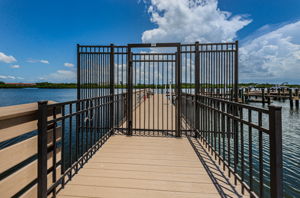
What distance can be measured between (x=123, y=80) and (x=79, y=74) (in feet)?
4.54

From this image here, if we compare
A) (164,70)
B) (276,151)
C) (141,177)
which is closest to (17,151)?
(141,177)

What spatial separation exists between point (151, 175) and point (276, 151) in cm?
147

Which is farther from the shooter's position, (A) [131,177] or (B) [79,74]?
(B) [79,74]

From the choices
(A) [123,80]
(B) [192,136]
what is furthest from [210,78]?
(A) [123,80]

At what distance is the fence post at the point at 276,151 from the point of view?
3.43 feet

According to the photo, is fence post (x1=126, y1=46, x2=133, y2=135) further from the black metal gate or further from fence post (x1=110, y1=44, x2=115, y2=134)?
fence post (x1=110, y1=44, x2=115, y2=134)

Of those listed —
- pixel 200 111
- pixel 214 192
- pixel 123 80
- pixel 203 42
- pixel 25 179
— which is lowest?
pixel 214 192

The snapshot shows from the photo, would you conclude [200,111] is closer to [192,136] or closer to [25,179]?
[192,136]

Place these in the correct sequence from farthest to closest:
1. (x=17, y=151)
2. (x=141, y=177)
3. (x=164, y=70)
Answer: (x=164, y=70) < (x=141, y=177) < (x=17, y=151)

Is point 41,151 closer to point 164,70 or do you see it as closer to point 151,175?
point 151,175

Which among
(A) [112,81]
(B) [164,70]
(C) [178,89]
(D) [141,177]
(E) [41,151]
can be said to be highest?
(B) [164,70]

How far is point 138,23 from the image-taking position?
9.11m

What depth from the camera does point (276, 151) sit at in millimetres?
1054

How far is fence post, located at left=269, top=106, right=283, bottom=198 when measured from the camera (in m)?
1.04
